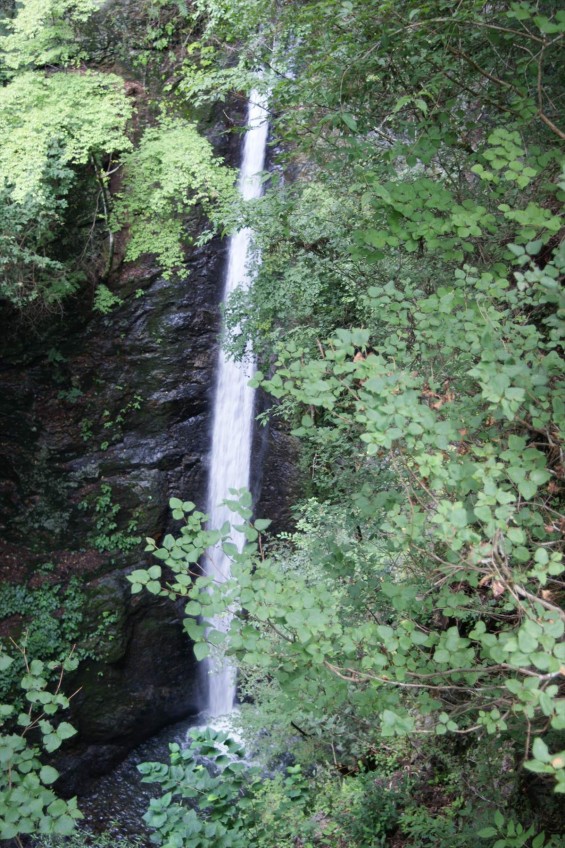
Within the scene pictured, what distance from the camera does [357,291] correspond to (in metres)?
5.80

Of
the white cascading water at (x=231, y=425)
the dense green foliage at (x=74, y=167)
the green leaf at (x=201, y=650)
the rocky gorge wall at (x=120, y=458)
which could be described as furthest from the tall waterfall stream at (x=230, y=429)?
the green leaf at (x=201, y=650)

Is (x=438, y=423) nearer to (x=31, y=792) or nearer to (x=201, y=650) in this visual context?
(x=201, y=650)

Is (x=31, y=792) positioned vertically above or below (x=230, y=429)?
above

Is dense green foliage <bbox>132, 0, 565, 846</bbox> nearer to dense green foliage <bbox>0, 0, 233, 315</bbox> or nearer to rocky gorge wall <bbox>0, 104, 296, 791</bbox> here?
dense green foliage <bbox>0, 0, 233, 315</bbox>

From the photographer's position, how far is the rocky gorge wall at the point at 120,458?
335 inches

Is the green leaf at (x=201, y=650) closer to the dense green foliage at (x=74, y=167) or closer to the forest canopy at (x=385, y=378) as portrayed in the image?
the forest canopy at (x=385, y=378)

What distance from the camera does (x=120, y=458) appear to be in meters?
8.95

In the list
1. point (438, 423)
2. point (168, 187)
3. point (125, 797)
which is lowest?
Answer: point (125, 797)

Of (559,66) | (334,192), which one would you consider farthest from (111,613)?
(559,66)

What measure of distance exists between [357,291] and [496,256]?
2.61m

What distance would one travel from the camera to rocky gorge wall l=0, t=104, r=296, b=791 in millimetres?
8508

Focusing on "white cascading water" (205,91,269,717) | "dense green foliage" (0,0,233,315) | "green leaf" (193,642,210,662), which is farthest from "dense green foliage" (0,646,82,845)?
"white cascading water" (205,91,269,717)

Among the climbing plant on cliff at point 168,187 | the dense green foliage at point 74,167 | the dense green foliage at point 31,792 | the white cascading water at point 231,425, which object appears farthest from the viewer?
the white cascading water at point 231,425

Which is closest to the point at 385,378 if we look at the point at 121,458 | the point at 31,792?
the point at 31,792
